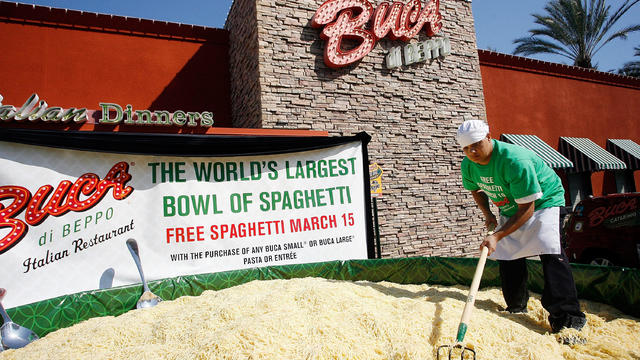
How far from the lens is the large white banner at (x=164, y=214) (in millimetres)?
3299

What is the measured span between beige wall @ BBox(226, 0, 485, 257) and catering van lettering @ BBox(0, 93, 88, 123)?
3.14 m

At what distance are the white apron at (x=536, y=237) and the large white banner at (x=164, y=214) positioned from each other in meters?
2.00

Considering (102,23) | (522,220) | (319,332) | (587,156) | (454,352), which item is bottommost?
(454,352)

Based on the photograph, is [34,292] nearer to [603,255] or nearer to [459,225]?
[603,255]

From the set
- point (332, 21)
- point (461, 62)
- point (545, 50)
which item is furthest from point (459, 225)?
point (545, 50)

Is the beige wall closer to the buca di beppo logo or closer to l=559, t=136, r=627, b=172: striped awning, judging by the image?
the buca di beppo logo

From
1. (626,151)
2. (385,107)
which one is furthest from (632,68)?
(385,107)

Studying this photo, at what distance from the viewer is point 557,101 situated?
41.8 feet

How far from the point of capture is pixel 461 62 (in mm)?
9719

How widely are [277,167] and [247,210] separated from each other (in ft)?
2.11

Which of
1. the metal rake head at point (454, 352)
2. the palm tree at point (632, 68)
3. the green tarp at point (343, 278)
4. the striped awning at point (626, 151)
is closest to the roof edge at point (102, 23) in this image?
the green tarp at point (343, 278)

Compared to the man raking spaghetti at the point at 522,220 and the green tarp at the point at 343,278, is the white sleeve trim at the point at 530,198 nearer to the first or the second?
the man raking spaghetti at the point at 522,220

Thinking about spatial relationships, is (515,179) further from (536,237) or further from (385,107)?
(385,107)

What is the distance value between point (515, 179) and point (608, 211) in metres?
3.49
